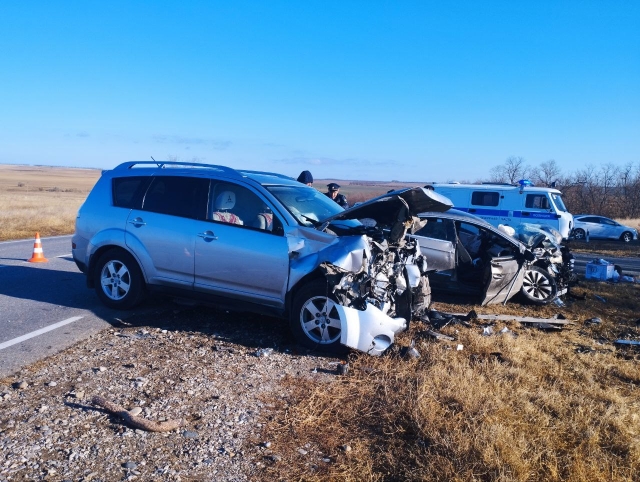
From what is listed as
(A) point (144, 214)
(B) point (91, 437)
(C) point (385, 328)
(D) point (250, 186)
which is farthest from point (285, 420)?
(A) point (144, 214)

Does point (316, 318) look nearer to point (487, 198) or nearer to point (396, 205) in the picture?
point (396, 205)

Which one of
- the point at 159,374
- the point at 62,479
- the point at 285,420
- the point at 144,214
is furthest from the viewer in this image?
the point at 144,214

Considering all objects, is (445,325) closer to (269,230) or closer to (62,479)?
(269,230)

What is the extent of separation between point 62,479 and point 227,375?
183 centimetres

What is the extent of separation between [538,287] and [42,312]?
7498mm

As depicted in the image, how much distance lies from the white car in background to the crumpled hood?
2365 cm

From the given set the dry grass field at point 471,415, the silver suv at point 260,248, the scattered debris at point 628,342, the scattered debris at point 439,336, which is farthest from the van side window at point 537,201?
the scattered debris at point 439,336

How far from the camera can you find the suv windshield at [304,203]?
6043 mm

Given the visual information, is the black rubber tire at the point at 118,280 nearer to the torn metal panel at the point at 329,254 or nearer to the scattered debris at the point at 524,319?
the torn metal panel at the point at 329,254

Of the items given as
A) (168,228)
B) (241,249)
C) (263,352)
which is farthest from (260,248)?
(168,228)

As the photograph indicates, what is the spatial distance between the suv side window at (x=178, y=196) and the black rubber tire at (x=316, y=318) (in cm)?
171

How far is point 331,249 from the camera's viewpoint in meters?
5.49

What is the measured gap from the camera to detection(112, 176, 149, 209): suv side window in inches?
264

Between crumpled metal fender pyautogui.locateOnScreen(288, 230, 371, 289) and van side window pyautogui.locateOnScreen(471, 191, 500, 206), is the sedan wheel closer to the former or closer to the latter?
crumpled metal fender pyautogui.locateOnScreen(288, 230, 371, 289)
